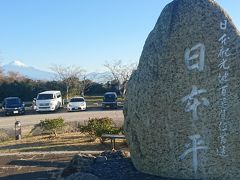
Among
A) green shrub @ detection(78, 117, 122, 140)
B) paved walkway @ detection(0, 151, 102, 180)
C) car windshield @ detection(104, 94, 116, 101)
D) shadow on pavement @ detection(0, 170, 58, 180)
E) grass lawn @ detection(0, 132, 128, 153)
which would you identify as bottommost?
shadow on pavement @ detection(0, 170, 58, 180)

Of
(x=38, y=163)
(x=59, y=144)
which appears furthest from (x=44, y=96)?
(x=38, y=163)

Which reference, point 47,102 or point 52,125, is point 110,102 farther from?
point 52,125

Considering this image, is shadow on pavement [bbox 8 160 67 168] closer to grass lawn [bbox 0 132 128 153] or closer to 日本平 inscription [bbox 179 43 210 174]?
grass lawn [bbox 0 132 128 153]

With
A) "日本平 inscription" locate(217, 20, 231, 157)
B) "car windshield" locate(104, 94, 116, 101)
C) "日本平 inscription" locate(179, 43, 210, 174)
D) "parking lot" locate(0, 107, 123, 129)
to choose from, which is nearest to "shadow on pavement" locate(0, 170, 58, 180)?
"日本平 inscription" locate(179, 43, 210, 174)

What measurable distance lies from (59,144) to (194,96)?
33.5ft

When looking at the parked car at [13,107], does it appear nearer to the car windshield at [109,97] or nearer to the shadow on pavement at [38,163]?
the car windshield at [109,97]

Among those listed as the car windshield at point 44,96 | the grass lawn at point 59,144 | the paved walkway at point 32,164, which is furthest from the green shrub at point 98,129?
the car windshield at point 44,96

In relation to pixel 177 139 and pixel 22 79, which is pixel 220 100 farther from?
pixel 22 79

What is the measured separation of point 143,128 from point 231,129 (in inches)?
50.2

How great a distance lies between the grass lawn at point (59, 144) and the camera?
15.0m

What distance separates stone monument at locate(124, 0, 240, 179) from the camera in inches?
259

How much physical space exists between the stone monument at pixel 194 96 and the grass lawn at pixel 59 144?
24.1 ft

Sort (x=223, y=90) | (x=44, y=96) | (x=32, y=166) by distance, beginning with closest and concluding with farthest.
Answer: (x=223, y=90) → (x=32, y=166) → (x=44, y=96)

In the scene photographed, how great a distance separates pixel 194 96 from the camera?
262 inches
